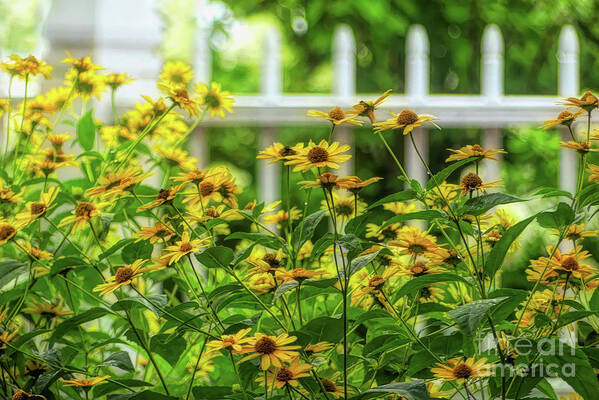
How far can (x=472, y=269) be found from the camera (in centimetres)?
85

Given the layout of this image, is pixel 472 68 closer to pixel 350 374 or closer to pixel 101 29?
pixel 101 29

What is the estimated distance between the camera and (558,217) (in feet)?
2.54

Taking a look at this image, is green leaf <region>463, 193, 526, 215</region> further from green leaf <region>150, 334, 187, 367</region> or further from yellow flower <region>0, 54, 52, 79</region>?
yellow flower <region>0, 54, 52, 79</region>

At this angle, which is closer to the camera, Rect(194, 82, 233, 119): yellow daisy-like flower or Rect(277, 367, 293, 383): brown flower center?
Rect(277, 367, 293, 383): brown flower center

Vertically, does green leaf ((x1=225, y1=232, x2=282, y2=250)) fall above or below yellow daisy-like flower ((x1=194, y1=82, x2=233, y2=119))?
below

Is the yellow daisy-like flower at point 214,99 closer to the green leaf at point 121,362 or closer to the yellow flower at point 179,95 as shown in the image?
the yellow flower at point 179,95

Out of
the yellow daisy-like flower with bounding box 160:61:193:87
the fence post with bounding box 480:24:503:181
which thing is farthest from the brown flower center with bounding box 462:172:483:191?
the fence post with bounding box 480:24:503:181

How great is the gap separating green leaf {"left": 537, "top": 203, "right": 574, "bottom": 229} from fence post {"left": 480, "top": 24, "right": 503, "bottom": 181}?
1.19 metres

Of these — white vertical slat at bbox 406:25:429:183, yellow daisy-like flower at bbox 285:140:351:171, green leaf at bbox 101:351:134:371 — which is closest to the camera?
yellow daisy-like flower at bbox 285:140:351:171

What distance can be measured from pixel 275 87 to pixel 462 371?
1409 mm

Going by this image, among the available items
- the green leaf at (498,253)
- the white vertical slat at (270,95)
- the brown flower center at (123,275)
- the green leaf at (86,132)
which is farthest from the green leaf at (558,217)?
the white vertical slat at (270,95)

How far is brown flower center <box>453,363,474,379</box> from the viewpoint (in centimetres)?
72

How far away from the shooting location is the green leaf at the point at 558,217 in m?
0.75

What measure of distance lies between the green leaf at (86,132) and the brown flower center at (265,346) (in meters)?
0.56
